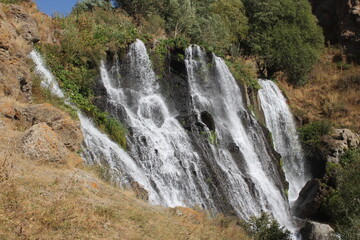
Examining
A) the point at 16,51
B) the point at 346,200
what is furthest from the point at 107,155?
the point at 346,200

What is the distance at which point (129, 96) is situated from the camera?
15281 millimetres

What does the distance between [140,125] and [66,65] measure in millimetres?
3922

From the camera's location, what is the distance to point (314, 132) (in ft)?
73.4

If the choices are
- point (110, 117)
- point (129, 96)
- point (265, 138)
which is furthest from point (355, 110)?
point (110, 117)

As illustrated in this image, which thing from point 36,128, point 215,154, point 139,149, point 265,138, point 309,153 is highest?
point 36,128

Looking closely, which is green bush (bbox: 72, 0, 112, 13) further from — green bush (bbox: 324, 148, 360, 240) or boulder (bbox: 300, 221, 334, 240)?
boulder (bbox: 300, 221, 334, 240)

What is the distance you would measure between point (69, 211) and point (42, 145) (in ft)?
7.77

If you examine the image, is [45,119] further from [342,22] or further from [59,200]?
[342,22]

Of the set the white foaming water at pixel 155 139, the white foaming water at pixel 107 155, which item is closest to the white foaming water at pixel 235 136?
the white foaming water at pixel 155 139

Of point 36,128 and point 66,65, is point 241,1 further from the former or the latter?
point 36,128

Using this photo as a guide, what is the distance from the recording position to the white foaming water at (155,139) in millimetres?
12164

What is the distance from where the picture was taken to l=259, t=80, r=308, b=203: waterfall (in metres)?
21.2

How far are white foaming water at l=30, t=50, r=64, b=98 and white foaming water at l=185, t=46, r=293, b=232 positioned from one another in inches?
264

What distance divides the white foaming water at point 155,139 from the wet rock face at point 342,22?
2413 centimetres
